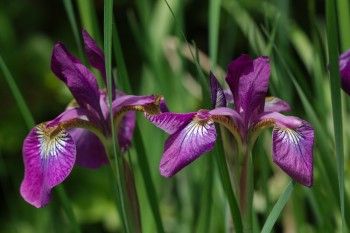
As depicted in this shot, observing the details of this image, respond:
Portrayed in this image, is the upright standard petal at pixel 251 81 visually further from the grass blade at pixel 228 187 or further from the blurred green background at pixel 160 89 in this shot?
the blurred green background at pixel 160 89

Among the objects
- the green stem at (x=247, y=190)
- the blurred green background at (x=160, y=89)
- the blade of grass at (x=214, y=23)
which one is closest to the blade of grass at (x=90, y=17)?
the blurred green background at (x=160, y=89)

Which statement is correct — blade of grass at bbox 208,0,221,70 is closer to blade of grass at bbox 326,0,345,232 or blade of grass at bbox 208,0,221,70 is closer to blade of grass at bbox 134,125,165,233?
blade of grass at bbox 134,125,165,233

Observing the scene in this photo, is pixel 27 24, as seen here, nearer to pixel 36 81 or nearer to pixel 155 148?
pixel 36 81

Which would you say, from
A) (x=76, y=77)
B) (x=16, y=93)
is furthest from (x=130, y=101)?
(x=16, y=93)

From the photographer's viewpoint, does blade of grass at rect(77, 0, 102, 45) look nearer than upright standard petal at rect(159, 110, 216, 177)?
No

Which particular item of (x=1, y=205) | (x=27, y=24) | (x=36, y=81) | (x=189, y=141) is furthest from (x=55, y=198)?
(x=189, y=141)

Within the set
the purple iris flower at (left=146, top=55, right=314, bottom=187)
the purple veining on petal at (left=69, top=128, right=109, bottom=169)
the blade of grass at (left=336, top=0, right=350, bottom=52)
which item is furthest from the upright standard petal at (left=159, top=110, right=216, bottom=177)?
the blade of grass at (left=336, top=0, right=350, bottom=52)

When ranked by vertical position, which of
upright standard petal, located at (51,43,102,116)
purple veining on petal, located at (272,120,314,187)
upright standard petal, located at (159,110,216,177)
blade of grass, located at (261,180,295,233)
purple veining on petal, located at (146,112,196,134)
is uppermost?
upright standard petal, located at (51,43,102,116)

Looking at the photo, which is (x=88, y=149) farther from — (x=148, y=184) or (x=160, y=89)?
(x=160, y=89)
